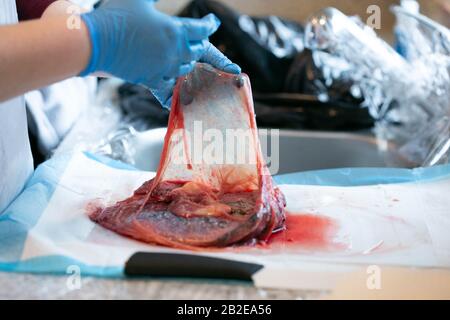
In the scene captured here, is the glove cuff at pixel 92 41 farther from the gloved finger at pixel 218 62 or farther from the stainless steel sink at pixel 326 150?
the stainless steel sink at pixel 326 150

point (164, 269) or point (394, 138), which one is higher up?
point (164, 269)

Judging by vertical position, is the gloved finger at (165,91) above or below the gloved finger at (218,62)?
below

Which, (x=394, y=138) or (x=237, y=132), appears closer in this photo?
(x=237, y=132)

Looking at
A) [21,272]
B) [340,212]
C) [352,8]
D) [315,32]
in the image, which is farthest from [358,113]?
[21,272]

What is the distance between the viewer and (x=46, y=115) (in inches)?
70.8

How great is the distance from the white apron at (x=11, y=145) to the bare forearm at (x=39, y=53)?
0.85 ft

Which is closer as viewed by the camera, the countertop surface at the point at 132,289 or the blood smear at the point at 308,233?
the countertop surface at the point at 132,289

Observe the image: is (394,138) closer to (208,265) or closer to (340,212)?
(340,212)

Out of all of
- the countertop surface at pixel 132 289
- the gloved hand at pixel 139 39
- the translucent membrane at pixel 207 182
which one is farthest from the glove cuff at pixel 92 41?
the countertop surface at pixel 132 289

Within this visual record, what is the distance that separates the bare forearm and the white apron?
26 centimetres

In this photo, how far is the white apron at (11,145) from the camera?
1.32 m

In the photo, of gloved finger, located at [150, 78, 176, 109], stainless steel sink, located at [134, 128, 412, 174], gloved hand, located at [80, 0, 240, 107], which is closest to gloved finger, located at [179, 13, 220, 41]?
gloved hand, located at [80, 0, 240, 107]

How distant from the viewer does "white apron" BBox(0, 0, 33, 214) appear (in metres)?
1.32
